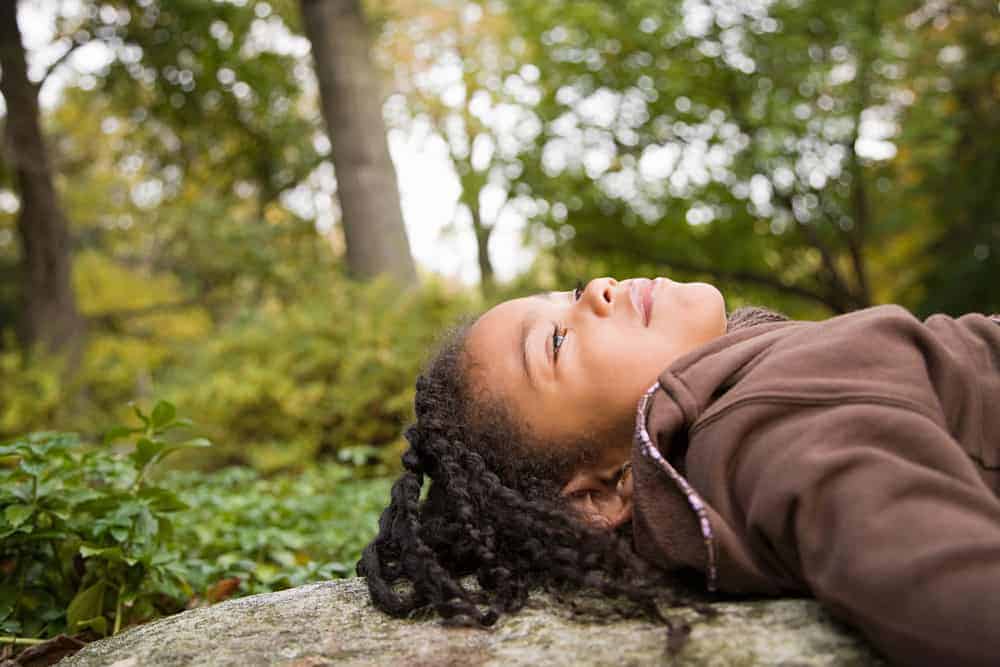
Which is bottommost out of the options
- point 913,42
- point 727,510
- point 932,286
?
point 932,286

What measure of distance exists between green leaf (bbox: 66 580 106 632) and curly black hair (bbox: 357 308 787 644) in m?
0.81

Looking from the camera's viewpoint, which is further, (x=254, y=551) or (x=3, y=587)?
(x=254, y=551)

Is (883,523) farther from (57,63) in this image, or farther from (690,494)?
(57,63)

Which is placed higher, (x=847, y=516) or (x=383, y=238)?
(x=383, y=238)

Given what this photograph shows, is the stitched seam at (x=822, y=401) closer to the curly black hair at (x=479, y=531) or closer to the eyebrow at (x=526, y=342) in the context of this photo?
the curly black hair at (x=479, y=531)

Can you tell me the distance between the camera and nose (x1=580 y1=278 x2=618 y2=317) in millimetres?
2189

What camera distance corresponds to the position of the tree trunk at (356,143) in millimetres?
8734

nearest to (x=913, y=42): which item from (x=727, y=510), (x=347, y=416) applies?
(x=347, y=416)

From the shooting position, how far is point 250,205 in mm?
18047

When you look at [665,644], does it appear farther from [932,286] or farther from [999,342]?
[932,286]

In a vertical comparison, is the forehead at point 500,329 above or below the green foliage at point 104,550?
above

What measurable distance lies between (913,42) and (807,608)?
7638 millimetres

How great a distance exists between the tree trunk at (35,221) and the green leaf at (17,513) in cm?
900

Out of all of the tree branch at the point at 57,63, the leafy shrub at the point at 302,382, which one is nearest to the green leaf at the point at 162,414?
the leafy shrub at the point at 302,382
